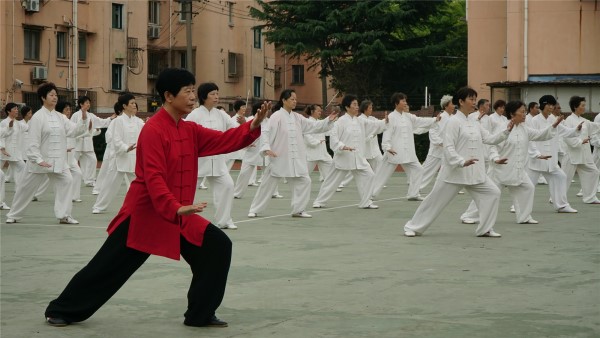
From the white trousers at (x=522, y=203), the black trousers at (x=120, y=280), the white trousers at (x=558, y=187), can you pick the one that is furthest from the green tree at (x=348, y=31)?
the black trousers at (x=120, y=280)

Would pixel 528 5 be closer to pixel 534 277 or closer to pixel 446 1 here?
pixel 446 1

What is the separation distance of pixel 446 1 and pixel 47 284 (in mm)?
37133

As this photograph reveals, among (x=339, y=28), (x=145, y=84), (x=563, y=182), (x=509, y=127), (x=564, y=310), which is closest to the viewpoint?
(x=564, y=310)

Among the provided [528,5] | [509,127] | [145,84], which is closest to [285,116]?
[509,127]

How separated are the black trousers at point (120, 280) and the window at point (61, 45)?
37154mm

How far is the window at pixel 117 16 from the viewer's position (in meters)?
45.4

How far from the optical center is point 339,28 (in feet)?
139

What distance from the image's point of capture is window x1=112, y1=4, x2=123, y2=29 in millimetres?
45375

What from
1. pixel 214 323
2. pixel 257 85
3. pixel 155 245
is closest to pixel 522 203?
pixel 214 323

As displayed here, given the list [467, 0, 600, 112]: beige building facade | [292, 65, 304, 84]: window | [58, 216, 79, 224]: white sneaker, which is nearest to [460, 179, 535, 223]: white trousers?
[58, 216, 79, 224]: white sneaker

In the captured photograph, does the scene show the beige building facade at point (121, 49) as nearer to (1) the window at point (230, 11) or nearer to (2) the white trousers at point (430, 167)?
(1) the window at point (230, 11)

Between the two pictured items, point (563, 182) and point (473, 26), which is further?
point (473, 26)

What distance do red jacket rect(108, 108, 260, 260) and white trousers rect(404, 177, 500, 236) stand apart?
556 cm

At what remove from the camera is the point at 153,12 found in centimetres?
4947
